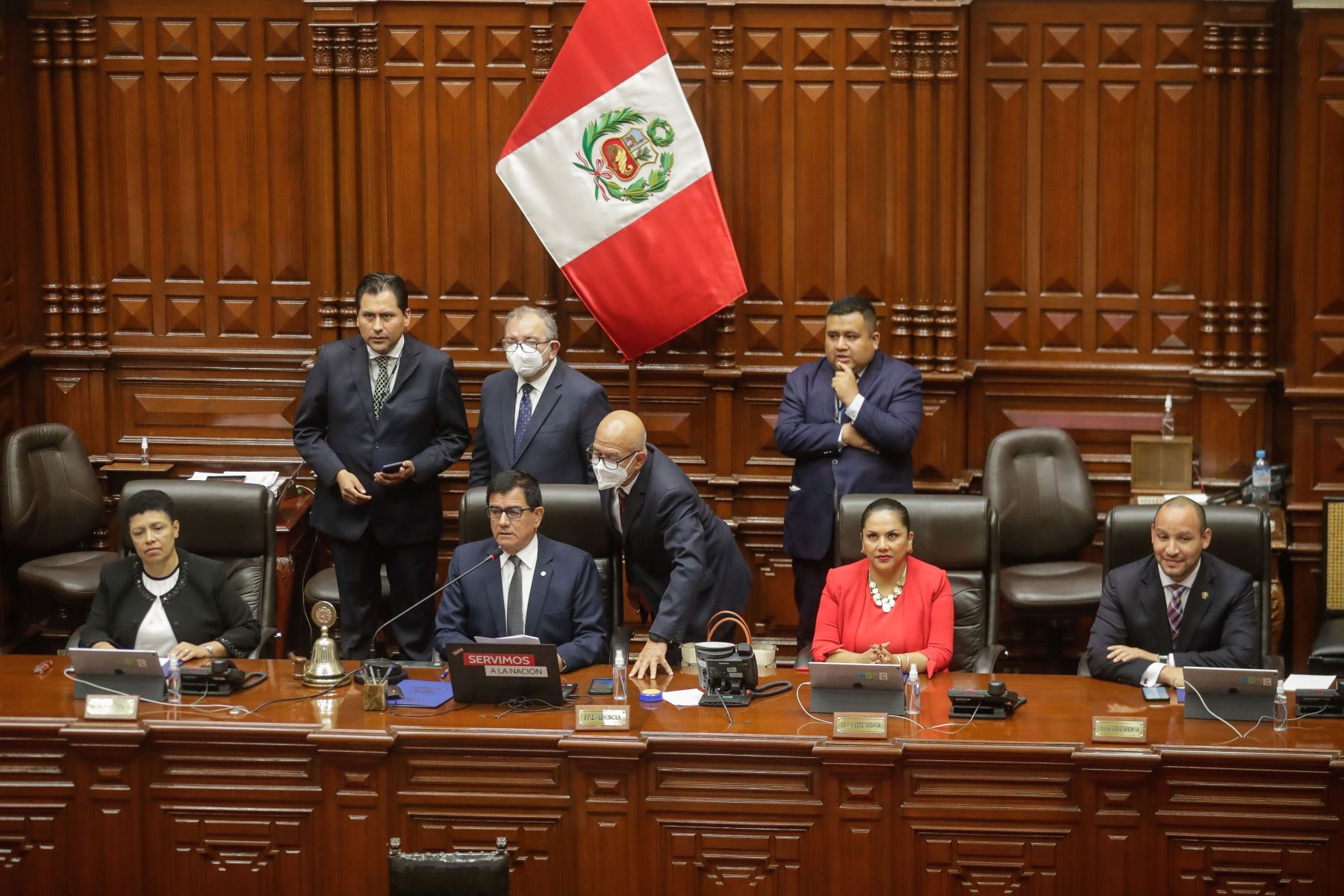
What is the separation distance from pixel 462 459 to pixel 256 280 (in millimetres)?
1126

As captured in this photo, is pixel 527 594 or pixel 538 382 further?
pixel 538 382

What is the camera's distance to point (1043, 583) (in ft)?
22.0

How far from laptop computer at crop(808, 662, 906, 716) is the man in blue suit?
58.6 inches

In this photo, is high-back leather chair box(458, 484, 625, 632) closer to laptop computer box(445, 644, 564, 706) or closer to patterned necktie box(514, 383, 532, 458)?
patterned necktie box(514, 383, 532, 458)

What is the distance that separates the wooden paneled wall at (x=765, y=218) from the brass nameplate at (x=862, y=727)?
2.72m

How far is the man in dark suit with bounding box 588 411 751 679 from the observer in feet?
18.0

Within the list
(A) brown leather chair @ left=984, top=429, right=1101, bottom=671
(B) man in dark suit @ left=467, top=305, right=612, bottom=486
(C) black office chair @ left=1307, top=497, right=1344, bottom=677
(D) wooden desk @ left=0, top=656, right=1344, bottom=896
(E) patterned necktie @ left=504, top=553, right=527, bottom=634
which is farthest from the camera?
(A) brown leather chair @ left=984, top=429, right=1101, bottom=671

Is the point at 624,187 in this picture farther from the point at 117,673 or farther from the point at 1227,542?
the point at 117,673

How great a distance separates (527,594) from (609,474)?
17.9 inches

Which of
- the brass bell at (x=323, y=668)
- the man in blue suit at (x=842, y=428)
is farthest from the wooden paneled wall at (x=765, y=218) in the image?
the brass bell at (x=323, y=668)

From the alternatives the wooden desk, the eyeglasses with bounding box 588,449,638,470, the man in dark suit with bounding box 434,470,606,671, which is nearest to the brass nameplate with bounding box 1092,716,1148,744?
the wooden desk

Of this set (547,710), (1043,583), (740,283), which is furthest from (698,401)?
(547,710)

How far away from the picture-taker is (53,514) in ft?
23.4

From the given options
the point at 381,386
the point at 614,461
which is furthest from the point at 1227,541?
the point at 381,386
